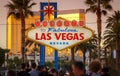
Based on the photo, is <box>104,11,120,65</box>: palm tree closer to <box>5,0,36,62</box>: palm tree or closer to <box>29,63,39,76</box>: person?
<box>5,0,36,62</box>: palm tree

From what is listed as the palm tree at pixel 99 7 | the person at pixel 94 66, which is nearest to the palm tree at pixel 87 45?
the palm tree at pixel 99 7

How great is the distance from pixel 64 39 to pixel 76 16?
14381 centimetres

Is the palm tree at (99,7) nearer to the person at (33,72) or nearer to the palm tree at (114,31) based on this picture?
the palm tree at (114,31)

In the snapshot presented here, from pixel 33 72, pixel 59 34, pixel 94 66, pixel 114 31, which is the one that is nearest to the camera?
pixel 94 66

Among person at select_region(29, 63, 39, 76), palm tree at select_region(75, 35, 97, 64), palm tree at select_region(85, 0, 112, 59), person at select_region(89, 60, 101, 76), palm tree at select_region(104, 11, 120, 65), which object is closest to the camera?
person at select_region(89, 60, 101, 76)

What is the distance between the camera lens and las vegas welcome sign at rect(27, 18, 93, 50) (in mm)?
28734

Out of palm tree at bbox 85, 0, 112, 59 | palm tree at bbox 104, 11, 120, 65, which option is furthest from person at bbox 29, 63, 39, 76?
palm tree at bbox 104, 11, 120, 65

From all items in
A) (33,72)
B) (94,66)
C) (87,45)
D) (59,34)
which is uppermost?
(59,34)

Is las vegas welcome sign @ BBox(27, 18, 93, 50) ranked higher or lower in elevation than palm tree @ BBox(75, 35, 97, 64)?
higher

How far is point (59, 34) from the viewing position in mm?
29234

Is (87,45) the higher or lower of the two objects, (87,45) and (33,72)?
the higher

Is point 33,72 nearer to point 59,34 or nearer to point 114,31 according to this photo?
point 59,34

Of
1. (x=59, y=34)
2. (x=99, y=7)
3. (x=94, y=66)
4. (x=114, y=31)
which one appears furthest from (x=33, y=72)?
(x=114, y=31)

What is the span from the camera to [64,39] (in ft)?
94.6
